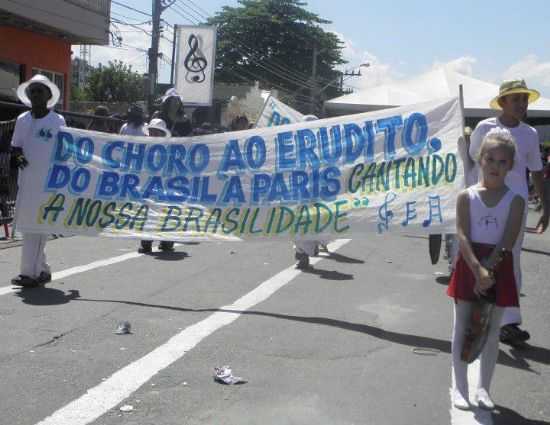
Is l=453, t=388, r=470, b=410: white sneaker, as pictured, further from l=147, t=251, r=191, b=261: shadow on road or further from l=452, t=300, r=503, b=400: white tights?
l=147, t=251, r=191, b=261: shadow on road

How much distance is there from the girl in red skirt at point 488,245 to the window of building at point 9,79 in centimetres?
2020

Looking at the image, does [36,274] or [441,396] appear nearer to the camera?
[441,396]

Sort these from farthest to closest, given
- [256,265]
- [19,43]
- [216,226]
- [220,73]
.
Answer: [220,73], [19,43], [256,265], [216,226]

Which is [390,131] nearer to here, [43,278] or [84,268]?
[43,278]

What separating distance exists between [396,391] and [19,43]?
2169 centimetres

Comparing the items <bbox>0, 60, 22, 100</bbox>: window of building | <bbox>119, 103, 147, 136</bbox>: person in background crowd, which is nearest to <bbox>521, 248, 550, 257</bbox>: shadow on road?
<bbox>119, 103, 147, 136</bbox>: person in background crowd

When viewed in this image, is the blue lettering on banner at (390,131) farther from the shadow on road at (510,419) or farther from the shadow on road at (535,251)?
the shadow on road at (535,251)

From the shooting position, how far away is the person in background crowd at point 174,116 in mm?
11555

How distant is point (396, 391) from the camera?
5.20 m

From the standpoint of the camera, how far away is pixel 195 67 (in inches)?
987

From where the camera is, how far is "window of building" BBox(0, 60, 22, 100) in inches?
907

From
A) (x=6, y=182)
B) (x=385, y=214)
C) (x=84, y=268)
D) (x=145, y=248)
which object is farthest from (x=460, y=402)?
(x=6, y=182)

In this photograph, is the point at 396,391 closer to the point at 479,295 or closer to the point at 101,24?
the point at 479,295

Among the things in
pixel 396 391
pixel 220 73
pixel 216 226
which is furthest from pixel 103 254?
pixel 220 73
